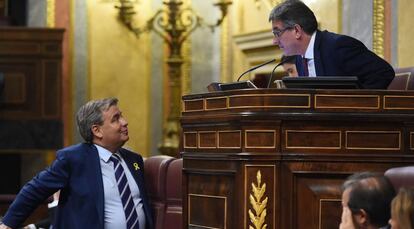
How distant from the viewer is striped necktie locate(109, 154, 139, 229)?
15.0 ft

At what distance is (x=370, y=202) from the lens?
9.61 feet

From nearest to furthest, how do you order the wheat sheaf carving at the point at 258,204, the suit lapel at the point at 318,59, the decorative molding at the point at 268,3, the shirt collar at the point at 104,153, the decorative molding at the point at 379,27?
the wheat sheaf carving at the point at 258,204
the suit lapel at the point at 318,59
the shirt collar at the point at 104,153
the decorative molding at the point at 379,27
the decorative molding at the point at 268,3

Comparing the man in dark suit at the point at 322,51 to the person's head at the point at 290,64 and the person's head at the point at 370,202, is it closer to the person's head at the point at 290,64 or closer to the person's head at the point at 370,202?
the person's head at the point at 290,64

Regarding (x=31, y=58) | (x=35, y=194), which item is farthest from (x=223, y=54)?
(x=35, y=194)

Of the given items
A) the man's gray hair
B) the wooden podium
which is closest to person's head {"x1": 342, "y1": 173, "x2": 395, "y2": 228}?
the wooden podium

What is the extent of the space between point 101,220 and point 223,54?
208 inches

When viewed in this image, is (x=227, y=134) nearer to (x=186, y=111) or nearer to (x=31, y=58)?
(x=186, y=111)

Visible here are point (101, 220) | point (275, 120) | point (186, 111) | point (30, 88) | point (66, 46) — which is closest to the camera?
point (275, 120)

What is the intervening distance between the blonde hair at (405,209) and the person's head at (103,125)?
2251 mm

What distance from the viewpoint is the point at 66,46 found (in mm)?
9492

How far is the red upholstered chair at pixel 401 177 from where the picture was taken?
3.13 m

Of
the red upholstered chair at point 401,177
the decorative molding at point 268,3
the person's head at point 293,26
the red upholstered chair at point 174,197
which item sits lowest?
the red upholstered chair at point 174,197

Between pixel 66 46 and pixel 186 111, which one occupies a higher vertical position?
pixel 66 46

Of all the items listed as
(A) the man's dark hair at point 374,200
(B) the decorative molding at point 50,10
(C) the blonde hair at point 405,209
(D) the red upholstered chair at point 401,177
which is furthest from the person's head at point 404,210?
(B) the decorative molding at point 50,10
